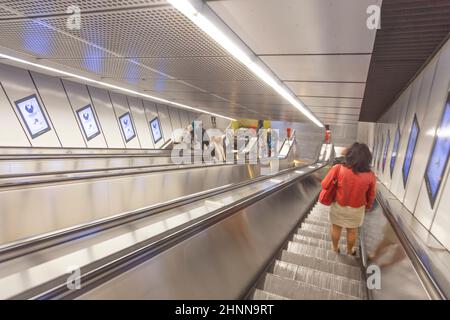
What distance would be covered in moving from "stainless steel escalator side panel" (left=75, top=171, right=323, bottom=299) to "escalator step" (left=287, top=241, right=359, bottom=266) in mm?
214

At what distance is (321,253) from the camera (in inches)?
145

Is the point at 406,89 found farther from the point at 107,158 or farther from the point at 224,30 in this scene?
the point at 107,158

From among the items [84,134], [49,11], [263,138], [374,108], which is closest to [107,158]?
[84,134]

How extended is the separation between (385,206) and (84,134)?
9268 mm

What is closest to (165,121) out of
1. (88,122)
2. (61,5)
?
(88,122)

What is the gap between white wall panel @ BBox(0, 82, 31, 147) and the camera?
23.8ft

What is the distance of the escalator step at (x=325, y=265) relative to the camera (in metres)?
3.16

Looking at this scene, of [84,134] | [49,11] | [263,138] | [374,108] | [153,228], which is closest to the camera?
[153,228]

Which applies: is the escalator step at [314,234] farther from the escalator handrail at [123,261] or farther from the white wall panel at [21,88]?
the white wall panel at [21,88]

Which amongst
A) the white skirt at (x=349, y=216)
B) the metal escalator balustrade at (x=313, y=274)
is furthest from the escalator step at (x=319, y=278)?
the white skirt at (x=349, y=216)

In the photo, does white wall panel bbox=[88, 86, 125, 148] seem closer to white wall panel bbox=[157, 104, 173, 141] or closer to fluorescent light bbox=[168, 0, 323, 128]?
white wall panel bbox=[157, 104, 173, 141]

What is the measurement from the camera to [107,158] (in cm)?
770

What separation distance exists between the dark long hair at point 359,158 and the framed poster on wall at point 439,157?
0.62 m

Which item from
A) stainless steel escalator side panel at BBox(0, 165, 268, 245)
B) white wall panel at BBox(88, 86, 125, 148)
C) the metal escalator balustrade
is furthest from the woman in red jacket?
white wall panel at BBox(88, 86, 125, 148)
